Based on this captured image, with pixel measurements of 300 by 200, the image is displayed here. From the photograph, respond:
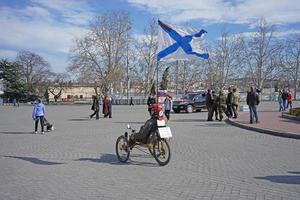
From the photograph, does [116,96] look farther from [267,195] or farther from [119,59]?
[267,195]

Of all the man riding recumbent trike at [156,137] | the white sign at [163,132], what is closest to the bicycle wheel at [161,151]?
the man riding recumbent trike at [156,137]

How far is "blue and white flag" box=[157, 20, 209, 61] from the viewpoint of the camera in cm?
1166

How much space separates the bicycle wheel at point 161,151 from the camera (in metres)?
8.59

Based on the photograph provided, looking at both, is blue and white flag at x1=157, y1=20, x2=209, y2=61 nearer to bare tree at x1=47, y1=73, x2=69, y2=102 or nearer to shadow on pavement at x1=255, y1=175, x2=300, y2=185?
shadow on pavement at x1=255, y1=175, x2=300, y2=185

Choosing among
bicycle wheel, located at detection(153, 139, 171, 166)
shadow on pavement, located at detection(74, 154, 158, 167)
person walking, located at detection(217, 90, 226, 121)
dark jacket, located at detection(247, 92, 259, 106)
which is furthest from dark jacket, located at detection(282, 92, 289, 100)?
bicycle wheel, located at detection(153, 139, 171, 166)

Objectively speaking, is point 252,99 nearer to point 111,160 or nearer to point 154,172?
point 111,160

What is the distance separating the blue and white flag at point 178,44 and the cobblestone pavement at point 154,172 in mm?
2883

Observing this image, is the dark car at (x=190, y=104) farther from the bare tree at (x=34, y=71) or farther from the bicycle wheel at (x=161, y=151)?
the bare tree at (x=34, y=71)

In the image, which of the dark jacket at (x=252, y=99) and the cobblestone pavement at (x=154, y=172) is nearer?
the cobblestone pavement at (x=154, y=172)

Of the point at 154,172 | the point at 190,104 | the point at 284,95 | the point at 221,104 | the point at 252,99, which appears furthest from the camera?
the point at 190,104

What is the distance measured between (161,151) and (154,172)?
0.91m

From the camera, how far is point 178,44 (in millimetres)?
11711

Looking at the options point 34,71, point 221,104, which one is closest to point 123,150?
point 221,104

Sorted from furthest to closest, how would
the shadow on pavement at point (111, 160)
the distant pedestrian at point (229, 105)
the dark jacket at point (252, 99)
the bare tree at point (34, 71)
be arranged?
the bare tree at point (34, 71)
the distant pedestrian at point (229, 105)
the dark jacket at point (252, 99)
the shadow on pavement at point (111, 160)
